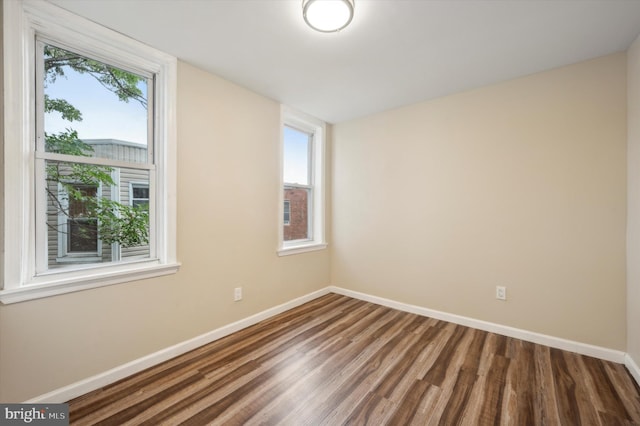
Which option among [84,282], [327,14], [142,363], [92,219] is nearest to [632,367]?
[327,14]

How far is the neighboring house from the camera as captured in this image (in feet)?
5.67

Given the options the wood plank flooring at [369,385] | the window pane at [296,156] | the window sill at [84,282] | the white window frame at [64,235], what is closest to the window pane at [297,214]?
the window pane at [296,156]

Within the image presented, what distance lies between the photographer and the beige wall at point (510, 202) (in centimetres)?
214

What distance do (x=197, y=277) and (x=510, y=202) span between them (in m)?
2.99

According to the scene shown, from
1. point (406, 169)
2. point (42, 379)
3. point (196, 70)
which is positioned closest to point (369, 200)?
point (406, 169)

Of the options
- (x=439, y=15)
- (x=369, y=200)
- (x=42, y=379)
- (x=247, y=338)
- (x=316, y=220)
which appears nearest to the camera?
(x=42, y=379)

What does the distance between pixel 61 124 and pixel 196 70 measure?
1078 millimetres

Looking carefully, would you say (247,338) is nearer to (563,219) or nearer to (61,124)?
(61,124)

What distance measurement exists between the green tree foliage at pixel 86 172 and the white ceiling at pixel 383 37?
1.06 feet

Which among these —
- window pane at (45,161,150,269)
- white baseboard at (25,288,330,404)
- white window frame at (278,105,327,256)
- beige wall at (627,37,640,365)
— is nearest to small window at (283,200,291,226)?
white window frame at (278,105,327,256)

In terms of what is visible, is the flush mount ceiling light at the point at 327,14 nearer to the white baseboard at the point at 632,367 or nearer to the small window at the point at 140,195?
the small window at the point at 140,195

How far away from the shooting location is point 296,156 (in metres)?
3.63

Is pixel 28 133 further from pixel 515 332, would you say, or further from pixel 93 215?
pixel 515 332

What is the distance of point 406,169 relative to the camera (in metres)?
3.19
